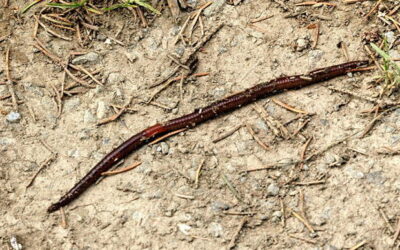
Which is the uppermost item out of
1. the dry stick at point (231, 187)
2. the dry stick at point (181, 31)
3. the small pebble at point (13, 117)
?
the dry stick at point (181, 31)

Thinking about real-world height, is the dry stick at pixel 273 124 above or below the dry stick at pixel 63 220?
above

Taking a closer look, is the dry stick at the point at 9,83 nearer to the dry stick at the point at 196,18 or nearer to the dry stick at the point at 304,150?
the dry stick at the point at 196,18

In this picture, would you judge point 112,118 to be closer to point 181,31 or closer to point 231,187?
point 181,31

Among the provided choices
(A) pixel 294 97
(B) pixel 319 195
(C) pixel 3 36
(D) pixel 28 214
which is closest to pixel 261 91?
(A) pixel 294 97

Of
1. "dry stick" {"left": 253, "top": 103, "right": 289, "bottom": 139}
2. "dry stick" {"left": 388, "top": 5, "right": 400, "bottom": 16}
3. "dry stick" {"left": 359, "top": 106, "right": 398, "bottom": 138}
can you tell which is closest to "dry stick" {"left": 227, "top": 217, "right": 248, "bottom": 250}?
"dry stick" {"left": 253, "top": 103, "right": 289, "bottom": 139}

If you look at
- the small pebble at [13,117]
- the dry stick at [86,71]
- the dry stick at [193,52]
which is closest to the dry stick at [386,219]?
the dry stick at [193,52]

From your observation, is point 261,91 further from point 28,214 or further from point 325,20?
point 28,214
